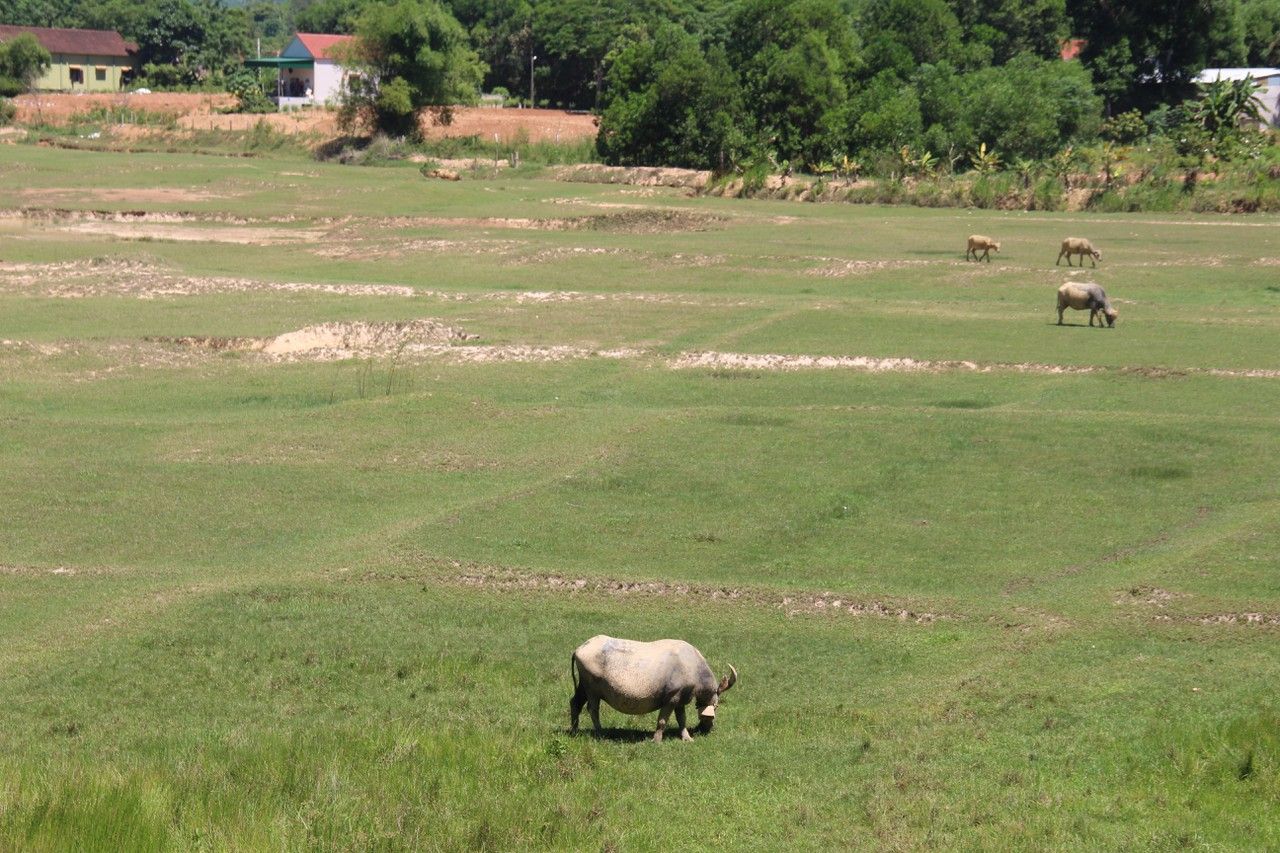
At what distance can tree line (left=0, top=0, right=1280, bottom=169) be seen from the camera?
77125mm

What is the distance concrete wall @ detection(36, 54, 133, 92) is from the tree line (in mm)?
41128

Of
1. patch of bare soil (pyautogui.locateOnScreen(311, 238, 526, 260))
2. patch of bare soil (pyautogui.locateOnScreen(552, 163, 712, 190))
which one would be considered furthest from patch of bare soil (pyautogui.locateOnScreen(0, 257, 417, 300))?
patch of bare soil (pyautogui.locateOnScreen(552, 163, 712, 190))

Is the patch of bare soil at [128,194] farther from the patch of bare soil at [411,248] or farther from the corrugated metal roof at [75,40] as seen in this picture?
the corrugated metal roof at [75,40]

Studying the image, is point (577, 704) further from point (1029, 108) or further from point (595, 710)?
point (1029, 108)

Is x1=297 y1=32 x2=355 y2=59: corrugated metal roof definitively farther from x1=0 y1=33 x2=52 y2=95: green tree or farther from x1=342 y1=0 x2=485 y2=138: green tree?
x1=342 y1=0 x2=485 y2=138: green tree

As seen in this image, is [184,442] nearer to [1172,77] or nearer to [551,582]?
[551,582]

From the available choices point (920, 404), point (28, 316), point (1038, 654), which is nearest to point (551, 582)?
point (1038, 654)

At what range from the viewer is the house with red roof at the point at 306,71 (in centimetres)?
12206

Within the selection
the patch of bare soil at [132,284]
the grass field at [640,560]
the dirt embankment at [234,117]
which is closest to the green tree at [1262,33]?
the dirt embankment at [234,117]

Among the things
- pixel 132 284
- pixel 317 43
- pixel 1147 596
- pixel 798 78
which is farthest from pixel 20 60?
pixel 1147 596

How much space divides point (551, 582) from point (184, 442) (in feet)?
31.8

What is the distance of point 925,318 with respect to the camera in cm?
3719

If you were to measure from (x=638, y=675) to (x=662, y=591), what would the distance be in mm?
5429

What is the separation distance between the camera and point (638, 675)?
12.2 metres
